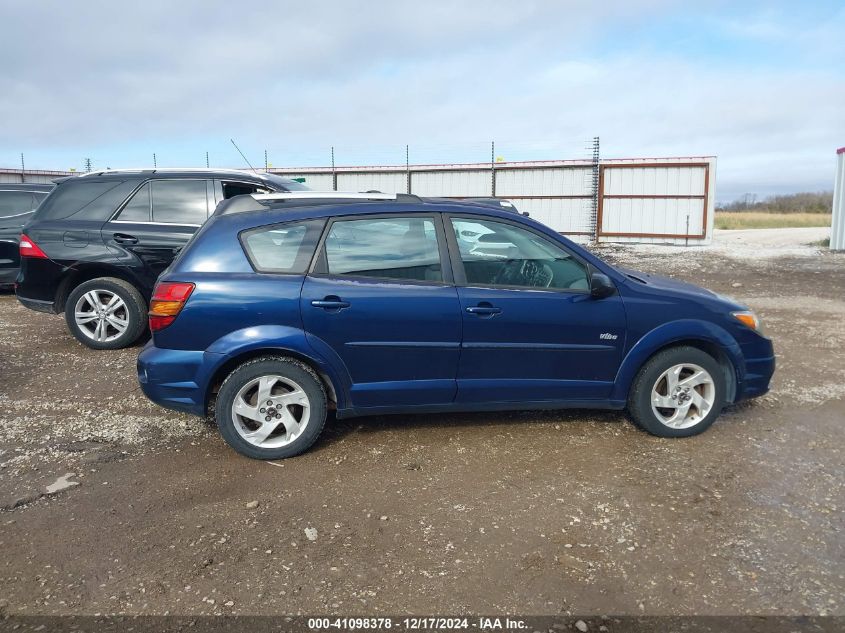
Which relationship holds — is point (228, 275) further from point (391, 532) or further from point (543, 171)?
point (543, 171)

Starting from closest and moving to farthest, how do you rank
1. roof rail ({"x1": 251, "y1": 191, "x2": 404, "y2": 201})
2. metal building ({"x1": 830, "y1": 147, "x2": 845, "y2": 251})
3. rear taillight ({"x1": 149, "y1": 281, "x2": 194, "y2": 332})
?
rear taillight ({"x1": 149, "y1": 281, "x2": 194, "y2": 332})
roof rail ({"x1": 251, "y1": 191, "x2": 404, "y2": 201})
metal building ({"x1": 830, "y1": 147, "x2": 845, "y2": 251})

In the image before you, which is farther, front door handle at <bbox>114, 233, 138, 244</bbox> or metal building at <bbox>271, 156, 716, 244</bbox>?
metal building at <bbox>271, 156, 716, 244</bbox>

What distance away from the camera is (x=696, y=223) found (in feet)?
64.7

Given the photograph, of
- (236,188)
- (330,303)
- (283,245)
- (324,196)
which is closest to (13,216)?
(236,188)

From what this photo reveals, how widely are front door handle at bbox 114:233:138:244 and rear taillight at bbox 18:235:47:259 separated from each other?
0.73m

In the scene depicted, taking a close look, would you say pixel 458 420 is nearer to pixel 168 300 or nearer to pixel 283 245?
pixel 283 245

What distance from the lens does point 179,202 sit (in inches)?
270

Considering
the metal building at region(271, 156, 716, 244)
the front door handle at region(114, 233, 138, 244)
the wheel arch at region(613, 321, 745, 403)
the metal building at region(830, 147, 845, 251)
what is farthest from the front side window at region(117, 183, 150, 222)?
the metal building at region(830, 147, 845, 251)

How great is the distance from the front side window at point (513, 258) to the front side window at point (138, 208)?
162 inches

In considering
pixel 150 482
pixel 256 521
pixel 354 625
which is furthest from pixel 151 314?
pixel 354 625

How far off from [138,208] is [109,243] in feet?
1.55

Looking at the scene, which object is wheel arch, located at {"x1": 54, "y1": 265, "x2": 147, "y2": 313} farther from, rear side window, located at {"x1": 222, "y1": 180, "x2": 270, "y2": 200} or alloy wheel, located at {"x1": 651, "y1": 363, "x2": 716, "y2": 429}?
alloy wheel, located at {"x1": 651, "y1": 363, "x2": 716, "y2": 429}

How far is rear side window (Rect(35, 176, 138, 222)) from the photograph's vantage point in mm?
6746

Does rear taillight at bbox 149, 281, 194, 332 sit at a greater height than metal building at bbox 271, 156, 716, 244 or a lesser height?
lesser
